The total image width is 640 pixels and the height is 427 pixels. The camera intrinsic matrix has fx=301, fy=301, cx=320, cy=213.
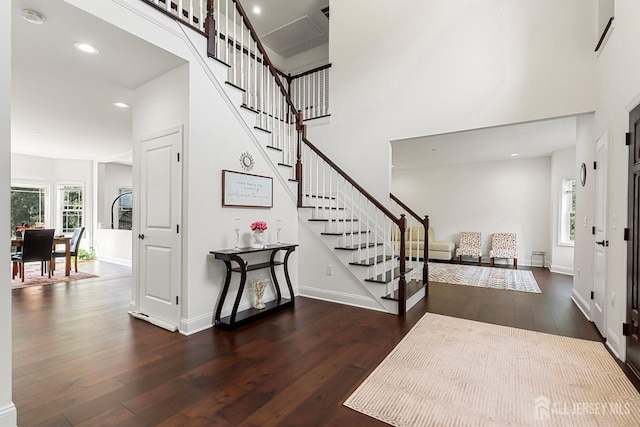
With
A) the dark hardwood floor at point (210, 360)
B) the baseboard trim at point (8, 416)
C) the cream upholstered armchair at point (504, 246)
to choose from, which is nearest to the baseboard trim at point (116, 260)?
the dark hardwood floor at point (210, 360)

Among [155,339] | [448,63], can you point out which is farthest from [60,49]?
[448,63]

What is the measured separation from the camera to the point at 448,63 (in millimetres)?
4355

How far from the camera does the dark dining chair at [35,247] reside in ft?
17.4

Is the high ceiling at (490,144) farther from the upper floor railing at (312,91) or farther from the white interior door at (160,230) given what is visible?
the white interior door at (160,230)

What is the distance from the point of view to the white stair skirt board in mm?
3146

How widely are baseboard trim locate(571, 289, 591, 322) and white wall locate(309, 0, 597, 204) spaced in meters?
2.37

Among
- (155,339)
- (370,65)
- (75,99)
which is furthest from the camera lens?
(370,65)

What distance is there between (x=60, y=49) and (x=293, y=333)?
11.4 feet

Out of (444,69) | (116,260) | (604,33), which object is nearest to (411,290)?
(444,69)

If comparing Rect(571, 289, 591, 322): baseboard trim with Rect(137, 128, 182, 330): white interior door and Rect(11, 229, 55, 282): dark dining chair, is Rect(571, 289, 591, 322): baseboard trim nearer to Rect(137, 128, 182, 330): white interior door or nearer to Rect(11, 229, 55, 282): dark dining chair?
Rect(137, 128, 182, 330): white interior door

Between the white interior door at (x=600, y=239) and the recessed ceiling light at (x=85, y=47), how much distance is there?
496 cm

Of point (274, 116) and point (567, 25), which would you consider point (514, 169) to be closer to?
point (567, 25)

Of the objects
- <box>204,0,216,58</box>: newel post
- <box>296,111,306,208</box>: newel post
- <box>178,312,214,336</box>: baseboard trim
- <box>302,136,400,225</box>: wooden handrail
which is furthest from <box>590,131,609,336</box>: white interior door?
<box>204,0,216,58</box>: newel post

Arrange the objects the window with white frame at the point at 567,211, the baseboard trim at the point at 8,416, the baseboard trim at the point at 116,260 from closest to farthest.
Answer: the baseboard trim at the point at 8,416, the window with white frame at the point at 567,211, the baseboard trim at the point at 116,260
